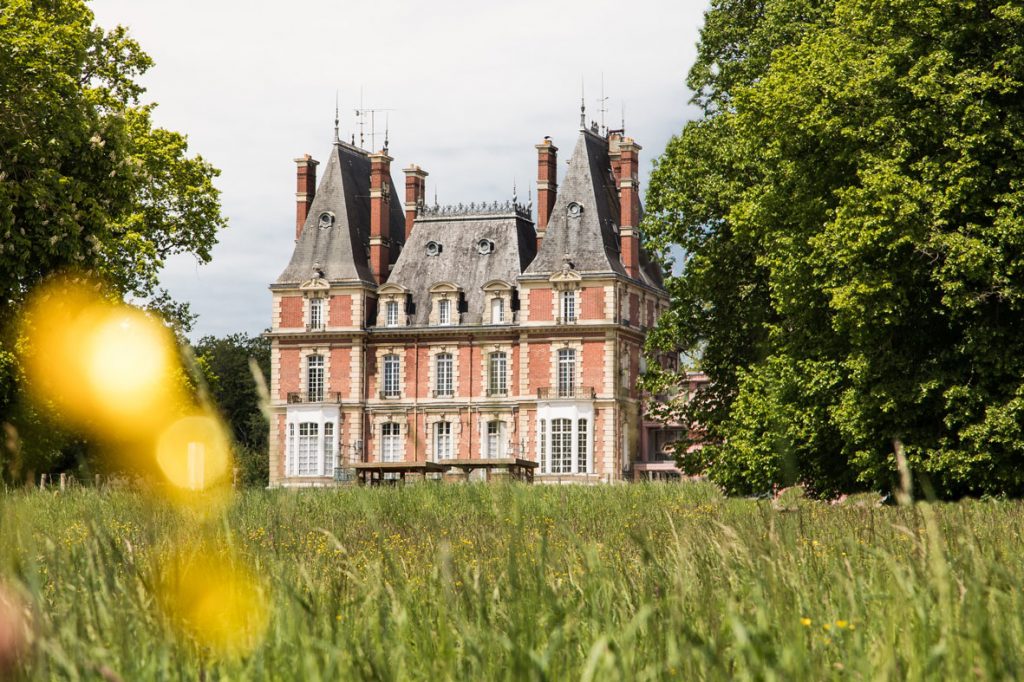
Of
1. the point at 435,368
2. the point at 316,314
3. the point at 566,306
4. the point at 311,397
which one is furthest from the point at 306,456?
the point at 566,306

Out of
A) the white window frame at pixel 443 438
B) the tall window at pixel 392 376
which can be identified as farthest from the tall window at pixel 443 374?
the tall window at pixel 392 376

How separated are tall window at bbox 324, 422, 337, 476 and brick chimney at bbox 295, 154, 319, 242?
9198mm

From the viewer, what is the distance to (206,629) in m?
3.96

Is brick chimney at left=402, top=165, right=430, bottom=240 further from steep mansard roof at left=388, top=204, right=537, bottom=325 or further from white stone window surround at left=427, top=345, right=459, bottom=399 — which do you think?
white stone window surround at left=427, top=345, right=459, bottom=399

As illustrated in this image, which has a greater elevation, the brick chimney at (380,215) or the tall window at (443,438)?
the brick chimney at (380,215)

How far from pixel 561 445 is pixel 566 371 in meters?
3.24

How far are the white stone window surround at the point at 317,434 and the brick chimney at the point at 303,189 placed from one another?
826cm

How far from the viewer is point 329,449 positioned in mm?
60906

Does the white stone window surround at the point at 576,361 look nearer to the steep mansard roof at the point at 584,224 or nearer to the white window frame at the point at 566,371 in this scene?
the white window frame at the point at 566,371

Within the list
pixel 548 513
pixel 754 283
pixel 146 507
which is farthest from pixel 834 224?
pixel 146 507

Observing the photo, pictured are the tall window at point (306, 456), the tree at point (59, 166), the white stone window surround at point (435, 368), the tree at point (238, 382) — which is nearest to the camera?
the tree at point (59, 166)

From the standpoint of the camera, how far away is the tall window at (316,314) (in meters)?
61.8

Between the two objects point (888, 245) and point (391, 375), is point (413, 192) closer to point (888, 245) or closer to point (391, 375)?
point (391, 375)

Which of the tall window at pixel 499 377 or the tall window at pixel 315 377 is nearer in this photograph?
the tall window at pixel 499 377
